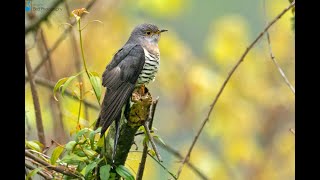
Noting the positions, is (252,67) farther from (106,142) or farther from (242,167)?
(106,142)

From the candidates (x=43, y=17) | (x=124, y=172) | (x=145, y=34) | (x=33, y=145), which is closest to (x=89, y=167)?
(x=124, y=172)

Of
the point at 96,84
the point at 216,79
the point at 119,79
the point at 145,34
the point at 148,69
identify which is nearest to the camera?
the point at 96,84

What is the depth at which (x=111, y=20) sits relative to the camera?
6.29 m

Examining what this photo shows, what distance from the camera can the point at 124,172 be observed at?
3.52m

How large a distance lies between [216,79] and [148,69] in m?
2.11

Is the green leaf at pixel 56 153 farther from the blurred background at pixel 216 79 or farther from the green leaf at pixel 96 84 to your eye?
the blurred background at pixel 216 79

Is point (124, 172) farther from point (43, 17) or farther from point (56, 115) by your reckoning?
point (56, 115)

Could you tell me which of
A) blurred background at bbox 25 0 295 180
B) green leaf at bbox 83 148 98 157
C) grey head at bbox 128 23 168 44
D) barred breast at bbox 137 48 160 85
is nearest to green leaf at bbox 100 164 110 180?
green leaf at bbox 83 148 98 157

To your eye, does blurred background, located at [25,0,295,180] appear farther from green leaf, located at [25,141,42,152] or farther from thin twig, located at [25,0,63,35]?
green leaf, located at [25,141,42,152]

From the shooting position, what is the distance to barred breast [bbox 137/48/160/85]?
13.7ft

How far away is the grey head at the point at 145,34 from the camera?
4.80 meters
